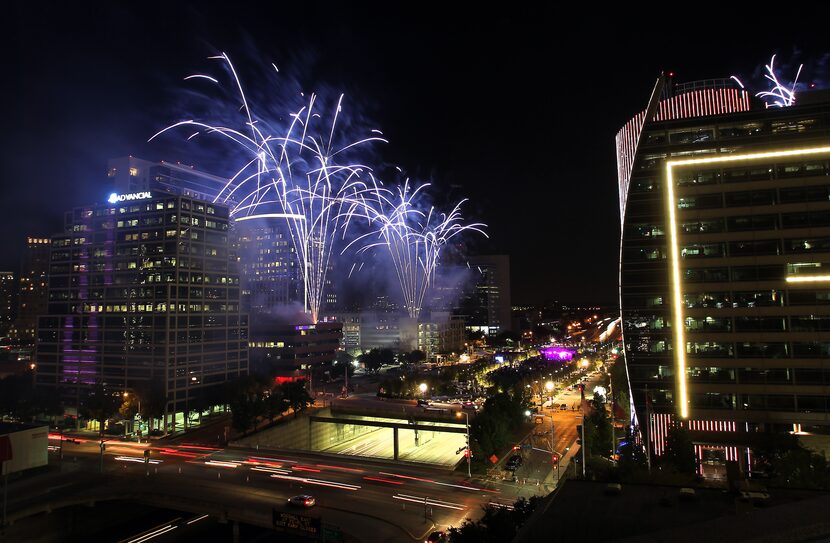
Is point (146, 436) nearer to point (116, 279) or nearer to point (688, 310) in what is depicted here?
point (116, 279)

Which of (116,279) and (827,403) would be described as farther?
(116,279)

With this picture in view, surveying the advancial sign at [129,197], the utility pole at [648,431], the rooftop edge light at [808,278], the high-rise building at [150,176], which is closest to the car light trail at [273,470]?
the utility pole at [648,431]

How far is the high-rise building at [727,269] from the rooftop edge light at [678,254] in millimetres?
98

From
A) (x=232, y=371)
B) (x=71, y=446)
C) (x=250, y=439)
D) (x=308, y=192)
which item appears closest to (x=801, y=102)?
(x=308, y=192)

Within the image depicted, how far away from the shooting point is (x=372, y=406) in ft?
250

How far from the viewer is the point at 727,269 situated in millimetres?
→ 48781

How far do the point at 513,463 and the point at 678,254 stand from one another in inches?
1028

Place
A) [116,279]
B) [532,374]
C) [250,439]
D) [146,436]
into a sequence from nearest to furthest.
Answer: [250,439]
[146,436]
[116,279]
[532,374]

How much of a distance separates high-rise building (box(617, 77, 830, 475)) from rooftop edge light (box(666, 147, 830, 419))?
0.32ft

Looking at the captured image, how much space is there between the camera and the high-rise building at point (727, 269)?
151 ft

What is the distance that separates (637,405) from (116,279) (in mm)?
78161

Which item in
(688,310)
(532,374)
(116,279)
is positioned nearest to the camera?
(688,310)

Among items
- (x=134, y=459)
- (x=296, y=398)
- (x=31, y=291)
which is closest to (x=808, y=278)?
(x=296, y=398)

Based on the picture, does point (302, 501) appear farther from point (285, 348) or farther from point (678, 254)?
point (285, 348)
